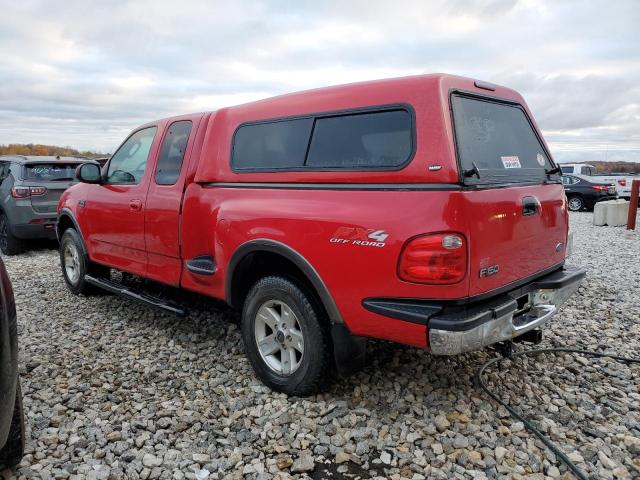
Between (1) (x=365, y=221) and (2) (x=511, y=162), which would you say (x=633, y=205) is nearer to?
(2) (x=511, y=162)

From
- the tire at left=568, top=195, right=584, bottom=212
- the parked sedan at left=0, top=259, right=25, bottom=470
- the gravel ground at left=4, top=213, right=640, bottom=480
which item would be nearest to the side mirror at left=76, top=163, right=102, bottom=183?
the gravel ground at left=4, top=213, right=640, bottom=480

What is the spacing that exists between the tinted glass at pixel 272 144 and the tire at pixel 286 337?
32.0 inches

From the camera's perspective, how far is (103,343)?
4461 millimetres

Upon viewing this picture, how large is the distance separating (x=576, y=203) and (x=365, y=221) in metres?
18.0

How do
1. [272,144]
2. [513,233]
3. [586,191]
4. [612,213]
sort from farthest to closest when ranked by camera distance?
[586,191]
[612,213]
[272,144]
[513,233]

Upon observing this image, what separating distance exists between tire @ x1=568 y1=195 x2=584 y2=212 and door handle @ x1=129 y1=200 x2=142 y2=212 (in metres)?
17.3

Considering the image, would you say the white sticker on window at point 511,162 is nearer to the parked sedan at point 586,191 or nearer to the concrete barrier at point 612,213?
the concrete barrier at point 612,213

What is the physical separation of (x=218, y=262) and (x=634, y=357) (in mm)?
3361

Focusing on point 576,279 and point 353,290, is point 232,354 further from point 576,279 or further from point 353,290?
point 576,279

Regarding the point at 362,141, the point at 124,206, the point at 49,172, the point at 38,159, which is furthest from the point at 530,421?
the point at 38,159

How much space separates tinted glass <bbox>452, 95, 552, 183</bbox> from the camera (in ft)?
9.43

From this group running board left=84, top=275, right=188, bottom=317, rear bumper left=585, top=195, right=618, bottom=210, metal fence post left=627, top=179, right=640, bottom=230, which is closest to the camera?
running board left=84, top=275, right=188, bottom=317

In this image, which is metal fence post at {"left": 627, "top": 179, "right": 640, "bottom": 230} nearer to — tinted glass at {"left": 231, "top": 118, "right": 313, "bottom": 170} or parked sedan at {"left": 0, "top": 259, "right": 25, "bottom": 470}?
tinted glass at {"left": 231, "top": 118, "right": 313, "bottom": 170}

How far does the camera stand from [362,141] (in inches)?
119
